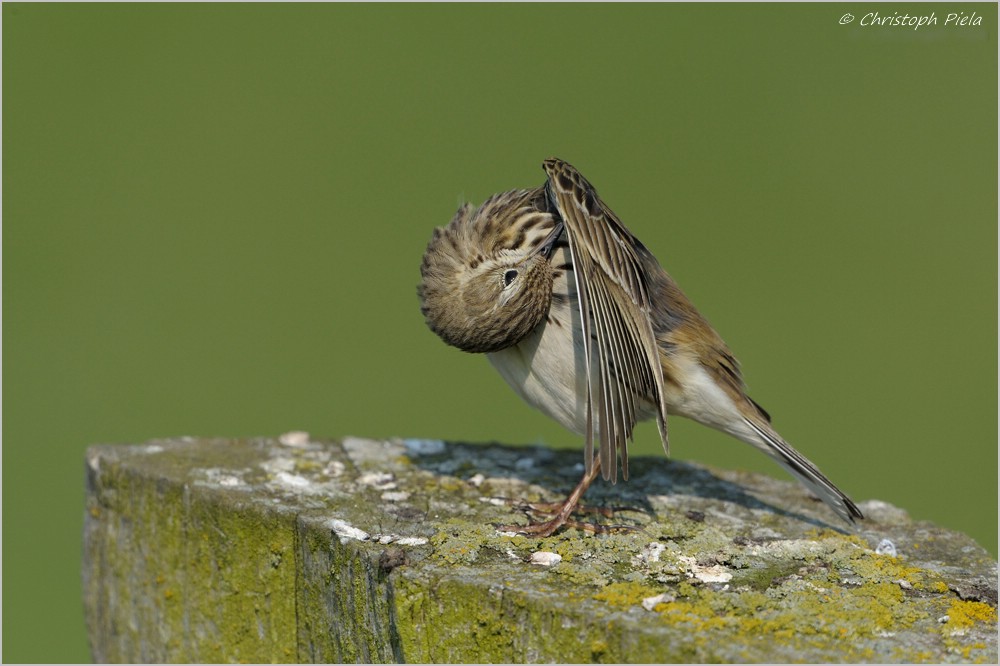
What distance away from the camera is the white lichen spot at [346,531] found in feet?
13.7

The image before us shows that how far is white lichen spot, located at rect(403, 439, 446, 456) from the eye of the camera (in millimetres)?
5648

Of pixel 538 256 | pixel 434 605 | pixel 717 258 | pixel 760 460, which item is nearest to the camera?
pixel 434 605

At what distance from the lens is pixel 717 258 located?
37.8 ft

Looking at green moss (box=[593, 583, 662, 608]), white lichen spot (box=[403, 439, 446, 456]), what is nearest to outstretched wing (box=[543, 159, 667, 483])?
green moss (box=[593, 583, 662, 608])

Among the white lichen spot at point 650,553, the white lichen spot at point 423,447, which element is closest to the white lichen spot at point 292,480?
the white lichen spot at point 423,447

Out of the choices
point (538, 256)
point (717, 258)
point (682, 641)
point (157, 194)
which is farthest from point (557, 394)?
point (157, 194)

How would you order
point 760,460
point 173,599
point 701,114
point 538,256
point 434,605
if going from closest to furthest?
point 434,605 < point 173,599 < point 538,256 < point 760,460 < point 701,114

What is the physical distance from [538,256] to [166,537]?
1.83 metres

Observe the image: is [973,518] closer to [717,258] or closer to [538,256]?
[717,258]

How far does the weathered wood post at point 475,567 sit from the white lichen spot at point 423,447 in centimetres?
2

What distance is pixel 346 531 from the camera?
423 cm

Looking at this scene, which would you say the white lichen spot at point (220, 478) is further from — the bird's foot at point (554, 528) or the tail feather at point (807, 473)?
the tail feather at point (807, 473)

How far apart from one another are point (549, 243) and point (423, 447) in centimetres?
126

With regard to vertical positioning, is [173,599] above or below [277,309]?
below
